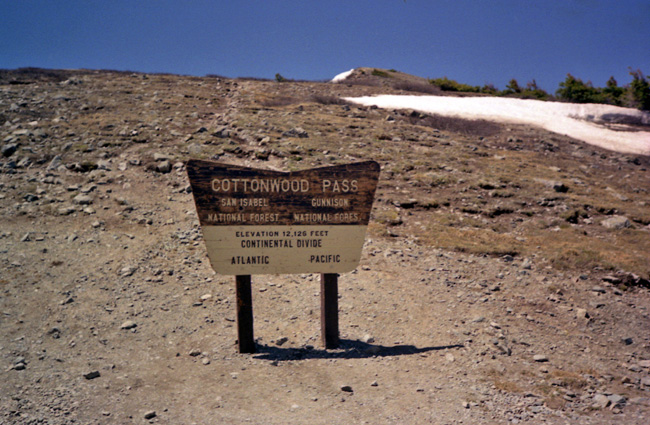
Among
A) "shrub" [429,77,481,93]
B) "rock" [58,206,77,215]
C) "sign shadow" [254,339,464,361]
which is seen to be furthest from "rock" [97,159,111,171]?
"shrub" [429,77,481,93]

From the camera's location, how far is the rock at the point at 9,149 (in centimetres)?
1398

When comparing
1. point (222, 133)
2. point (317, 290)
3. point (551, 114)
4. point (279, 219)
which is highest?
point (551, 114)

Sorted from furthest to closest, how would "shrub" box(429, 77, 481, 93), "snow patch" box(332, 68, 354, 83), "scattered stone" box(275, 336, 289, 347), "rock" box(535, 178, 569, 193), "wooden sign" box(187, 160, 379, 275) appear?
1. "snow patch" box(332, 68, 354, 83)
2. "shrub" box(429, 77, 481, 93)
3. "rock" box(535, 178, 569, 193)
4. "scattered stone" box(275, 336, 289, 347)
5. "wooden sign" box(187, 160, 379, 275)

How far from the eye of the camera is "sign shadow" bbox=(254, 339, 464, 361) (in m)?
6.54

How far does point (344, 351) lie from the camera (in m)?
6.74

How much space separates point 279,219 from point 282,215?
65mm

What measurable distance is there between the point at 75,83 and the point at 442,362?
2226cm

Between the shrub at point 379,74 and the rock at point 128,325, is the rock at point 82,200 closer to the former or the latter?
the rock at point 128,325

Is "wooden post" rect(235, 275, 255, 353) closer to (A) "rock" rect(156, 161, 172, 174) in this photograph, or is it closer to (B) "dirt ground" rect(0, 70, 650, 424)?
(B) "dirt ground" rect(0, 70, 650, 424)

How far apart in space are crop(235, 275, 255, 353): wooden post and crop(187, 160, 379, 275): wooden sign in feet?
0.64

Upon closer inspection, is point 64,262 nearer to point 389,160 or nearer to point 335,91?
point 389,160

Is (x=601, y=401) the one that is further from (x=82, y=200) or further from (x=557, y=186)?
(x=82, y=200)

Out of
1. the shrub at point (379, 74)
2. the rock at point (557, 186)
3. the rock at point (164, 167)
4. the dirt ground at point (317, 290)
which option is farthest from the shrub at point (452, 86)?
the rock at point (164, 167)

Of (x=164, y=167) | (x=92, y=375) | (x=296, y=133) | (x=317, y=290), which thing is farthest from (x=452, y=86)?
(x=92, y=375)
